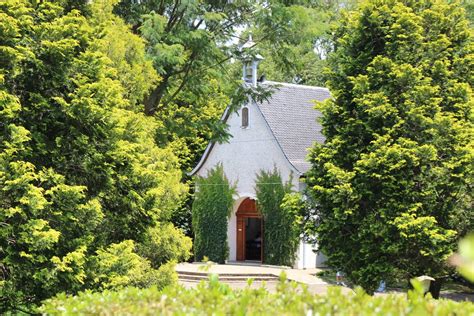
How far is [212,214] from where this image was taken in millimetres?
31000

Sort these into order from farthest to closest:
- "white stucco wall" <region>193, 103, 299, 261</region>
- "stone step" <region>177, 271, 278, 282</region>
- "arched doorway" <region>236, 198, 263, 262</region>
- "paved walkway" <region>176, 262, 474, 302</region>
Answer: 1. "arched doorway" <region>236, 198, 263, 262</region>
2. "white stucco wall" <region>193, 103, 299, 261</region>
3. "stone step" <region>177, 271, 278, 282</region>
4. "paved walkway" <region>176, 262, 474, 302</region>

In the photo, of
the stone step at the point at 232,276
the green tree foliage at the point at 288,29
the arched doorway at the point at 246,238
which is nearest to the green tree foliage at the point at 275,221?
the arched doorway at the point at 246,238

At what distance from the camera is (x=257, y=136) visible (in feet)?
99.3

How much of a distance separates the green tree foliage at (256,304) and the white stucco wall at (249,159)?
2435 centimetres

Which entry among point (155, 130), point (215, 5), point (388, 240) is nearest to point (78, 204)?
point (155, 130)

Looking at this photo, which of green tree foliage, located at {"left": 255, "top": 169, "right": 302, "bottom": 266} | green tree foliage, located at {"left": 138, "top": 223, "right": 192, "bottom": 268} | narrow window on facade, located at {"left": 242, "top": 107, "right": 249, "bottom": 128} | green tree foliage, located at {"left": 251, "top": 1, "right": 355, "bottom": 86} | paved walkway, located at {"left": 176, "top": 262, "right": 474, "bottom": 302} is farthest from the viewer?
narrow window on facade, located at {"left": 242, "top": 107, "right": 249, "bottom": 128}

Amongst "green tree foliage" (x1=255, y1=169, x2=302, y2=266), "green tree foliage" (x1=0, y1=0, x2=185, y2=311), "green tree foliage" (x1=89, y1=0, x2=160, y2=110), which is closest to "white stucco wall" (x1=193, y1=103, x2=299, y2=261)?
"green tree foliage" (x1=255, y1=169, x2=302, y2=266)

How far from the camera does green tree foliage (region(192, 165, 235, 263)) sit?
30.7 m

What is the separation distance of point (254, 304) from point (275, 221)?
81.5ft

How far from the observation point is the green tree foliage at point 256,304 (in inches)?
131

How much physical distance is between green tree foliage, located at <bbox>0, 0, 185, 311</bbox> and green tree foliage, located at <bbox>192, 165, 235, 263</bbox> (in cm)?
1928

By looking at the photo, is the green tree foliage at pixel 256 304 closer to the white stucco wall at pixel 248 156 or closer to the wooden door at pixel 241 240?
the white stucco wall at pixel 248 156

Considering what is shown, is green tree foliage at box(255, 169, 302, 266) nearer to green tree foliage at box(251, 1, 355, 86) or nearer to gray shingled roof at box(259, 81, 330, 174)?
gray shingled roof at box(259, 81, 330, 174)

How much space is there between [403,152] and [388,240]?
2.01 metres
